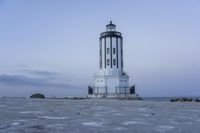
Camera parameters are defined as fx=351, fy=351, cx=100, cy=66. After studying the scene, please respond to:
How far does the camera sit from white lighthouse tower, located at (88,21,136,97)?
9350 centimetres

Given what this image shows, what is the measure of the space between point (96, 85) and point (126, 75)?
28.4 feet

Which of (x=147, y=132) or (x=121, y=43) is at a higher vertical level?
(x=121, y=43)

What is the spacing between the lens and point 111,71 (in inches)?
3708

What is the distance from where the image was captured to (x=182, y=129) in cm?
2094

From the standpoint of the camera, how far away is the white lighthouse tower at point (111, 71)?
9350 cm

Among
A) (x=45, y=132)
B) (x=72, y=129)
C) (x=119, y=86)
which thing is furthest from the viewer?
(x=119, y=86)

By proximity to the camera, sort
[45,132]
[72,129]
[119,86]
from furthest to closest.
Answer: [119,86] < [72,129] < [45,132]

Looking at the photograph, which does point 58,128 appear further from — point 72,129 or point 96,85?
point 96,85

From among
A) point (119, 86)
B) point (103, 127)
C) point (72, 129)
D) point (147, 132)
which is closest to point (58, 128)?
point (72, 129)

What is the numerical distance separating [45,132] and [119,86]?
74806 millimetres

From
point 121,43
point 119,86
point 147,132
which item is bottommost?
point 147,132

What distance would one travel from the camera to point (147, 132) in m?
19.6

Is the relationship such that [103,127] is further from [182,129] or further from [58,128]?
[182,129]

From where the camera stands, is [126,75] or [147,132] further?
[126,75]
